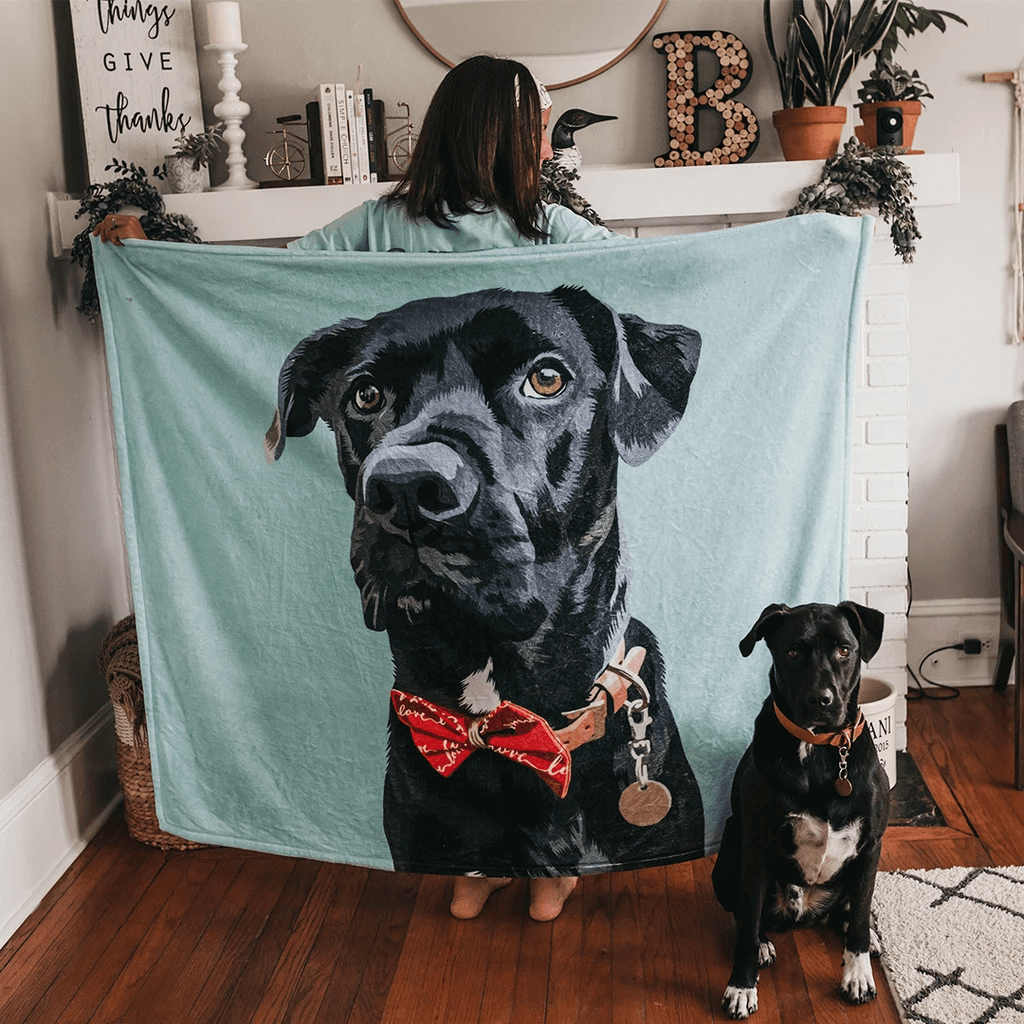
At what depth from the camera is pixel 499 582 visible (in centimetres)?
195

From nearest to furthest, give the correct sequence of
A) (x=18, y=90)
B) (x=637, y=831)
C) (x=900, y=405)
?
(x=637, y=831) → (x=18, y=90) → (x=900, y=405)

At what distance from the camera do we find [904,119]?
2486mm

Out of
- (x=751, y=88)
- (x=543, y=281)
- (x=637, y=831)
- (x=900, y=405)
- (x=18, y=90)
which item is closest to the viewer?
(x=543, y=281)

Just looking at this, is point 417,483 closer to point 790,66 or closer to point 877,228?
point 877,228

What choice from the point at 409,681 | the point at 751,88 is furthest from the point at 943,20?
the point at 409,681

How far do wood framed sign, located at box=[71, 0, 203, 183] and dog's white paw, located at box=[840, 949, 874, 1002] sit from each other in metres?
2.30

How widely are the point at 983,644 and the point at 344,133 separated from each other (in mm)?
2236

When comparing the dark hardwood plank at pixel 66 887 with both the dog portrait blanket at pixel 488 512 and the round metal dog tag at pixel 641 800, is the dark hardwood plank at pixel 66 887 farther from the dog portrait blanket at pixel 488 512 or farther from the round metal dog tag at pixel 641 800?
the round metal dog tag at pixel 641 800

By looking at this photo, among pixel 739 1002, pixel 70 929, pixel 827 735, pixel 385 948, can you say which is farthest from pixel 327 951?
pixel 827 735

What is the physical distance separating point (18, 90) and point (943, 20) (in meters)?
2.19

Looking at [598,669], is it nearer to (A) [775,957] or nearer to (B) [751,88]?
(A) [775,957]

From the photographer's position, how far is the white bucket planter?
2.27 meters

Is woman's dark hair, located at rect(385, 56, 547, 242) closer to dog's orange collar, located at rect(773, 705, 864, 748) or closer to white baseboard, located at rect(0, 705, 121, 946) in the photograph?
dog's orange collar, located at rect(773, 705, 864, 748)

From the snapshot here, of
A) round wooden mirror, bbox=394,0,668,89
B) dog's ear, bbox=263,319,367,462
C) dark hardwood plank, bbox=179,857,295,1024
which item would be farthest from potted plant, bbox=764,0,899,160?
dark hardwood plank, bbox=179,857,295,1024
